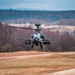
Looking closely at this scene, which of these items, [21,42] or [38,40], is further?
[21,42]

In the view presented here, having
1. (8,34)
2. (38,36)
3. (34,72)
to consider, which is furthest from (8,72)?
(8,34)

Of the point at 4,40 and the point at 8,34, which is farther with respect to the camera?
the point at 8,34

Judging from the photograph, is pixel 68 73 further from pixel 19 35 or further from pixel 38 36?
pixel 19 35

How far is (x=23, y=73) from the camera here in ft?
98.4

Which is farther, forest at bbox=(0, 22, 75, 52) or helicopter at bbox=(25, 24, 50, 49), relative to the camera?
forest at bbox=(0, 22, 75, 52)

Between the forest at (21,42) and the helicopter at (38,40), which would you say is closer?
the helicopter at (38,40)

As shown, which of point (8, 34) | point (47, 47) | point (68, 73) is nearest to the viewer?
point (68, 73)

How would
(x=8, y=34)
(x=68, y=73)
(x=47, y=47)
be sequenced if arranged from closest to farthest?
(x=68, y=73), (x=47, y=47), (x=8, y=34)

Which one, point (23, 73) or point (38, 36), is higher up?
point (38, 36)

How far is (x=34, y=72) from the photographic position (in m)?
30.8

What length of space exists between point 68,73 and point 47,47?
76.0 meters

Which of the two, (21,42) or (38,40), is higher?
(38,40)

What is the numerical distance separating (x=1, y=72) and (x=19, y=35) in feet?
315

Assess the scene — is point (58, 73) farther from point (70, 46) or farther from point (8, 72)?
point (70, 46)
